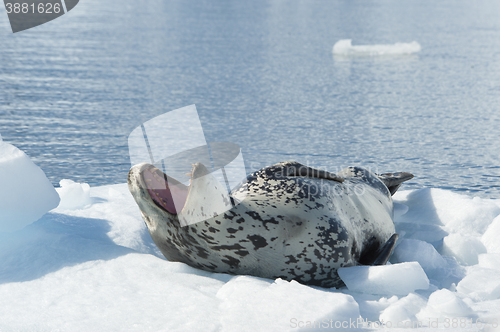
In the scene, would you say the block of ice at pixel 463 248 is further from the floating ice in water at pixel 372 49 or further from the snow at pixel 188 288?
the floating ice in water at pixel 372 49

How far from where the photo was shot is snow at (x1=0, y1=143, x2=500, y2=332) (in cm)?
222

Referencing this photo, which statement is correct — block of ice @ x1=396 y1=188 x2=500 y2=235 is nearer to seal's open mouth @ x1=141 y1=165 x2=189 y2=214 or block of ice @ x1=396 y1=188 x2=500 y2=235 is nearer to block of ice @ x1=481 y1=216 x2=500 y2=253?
block of ice @ x1=481 y1=216 x2=500 y2=253

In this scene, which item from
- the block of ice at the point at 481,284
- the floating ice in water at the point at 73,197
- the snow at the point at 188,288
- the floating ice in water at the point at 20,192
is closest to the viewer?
the snow at the point at 188,288

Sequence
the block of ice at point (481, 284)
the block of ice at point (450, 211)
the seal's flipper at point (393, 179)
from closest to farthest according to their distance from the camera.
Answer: the block of ice at point (481, 284)
the block of ice at point (450, 211)
the seal's flipper at point (393, 179)

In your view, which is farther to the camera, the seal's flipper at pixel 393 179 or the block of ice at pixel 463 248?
the seal's flipper at pixel 393 179

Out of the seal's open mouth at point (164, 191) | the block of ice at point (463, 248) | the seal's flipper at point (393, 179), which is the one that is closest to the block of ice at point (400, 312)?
the block of ice at point (463, 248)

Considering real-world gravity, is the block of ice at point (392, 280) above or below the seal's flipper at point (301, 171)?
below

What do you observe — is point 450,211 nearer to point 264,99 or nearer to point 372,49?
point 264,99

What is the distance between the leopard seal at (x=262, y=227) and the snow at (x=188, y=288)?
9 cm

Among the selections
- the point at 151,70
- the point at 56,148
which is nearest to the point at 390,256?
the point at 56,148

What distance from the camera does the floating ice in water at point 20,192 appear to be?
3.11 metres

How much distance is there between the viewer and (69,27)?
21859mm

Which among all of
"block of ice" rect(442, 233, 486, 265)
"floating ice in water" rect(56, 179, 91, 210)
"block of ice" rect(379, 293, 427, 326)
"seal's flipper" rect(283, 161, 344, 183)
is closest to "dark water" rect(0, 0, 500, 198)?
"floating ice in water" rect(56, 179, 91, 210)

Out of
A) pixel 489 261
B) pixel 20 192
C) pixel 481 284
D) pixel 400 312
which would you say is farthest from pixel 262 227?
pixel 20 192
